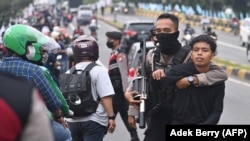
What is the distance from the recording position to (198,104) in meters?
4.68

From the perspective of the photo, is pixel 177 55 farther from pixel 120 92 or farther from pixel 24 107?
pixel 120 92

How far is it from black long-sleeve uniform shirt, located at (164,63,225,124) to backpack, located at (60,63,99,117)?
3.75 ft

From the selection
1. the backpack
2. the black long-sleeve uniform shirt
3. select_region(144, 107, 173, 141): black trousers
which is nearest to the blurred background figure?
the black long-sleeve uniform shirt

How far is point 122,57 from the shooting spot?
8930 mm

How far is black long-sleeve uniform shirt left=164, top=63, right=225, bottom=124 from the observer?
4.68m

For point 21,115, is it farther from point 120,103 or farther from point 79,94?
point 120,103

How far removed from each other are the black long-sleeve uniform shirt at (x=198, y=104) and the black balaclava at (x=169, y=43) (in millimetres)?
418

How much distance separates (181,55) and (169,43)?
14 centimetres

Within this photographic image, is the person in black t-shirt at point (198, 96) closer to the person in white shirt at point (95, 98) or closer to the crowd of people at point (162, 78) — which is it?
the crowd of people at point (162, 78)

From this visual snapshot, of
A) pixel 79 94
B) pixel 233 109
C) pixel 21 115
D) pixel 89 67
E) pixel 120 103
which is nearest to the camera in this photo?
pixel 21 115

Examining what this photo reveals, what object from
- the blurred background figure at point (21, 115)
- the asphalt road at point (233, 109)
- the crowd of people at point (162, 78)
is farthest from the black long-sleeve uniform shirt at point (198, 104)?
the asphalt road at point (233, 109)

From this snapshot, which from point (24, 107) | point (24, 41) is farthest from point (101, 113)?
point (24, 107)

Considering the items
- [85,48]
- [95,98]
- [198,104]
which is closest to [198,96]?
[198,104]

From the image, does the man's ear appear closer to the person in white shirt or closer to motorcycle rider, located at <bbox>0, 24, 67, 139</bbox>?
motorcycle rider, located at <bbox>0, 24, 67, 139</bbox>
